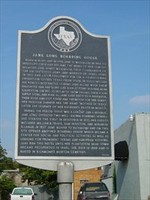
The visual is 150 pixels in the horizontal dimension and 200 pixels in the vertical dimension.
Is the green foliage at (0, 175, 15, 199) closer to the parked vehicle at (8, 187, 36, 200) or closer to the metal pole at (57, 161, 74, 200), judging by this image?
the parked vehicle at (8, 187, 36, 200)

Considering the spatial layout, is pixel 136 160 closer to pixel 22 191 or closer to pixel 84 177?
pixel 22 191

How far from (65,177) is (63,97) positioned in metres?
1.90

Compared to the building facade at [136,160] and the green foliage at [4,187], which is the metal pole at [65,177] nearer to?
the building facade at [136,160]

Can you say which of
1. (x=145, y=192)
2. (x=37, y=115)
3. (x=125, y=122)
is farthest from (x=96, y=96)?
(x=125, y=122)

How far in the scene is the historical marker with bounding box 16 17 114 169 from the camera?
9688 millimetres

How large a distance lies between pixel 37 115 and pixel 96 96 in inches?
61.1

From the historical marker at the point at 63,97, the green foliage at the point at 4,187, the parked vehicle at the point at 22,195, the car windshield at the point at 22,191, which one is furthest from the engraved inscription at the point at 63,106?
the green foliage at the point at 4,187

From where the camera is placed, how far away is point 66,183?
985 cm

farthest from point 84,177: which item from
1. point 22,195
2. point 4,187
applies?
point 22,195

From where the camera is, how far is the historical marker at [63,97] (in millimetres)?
9688

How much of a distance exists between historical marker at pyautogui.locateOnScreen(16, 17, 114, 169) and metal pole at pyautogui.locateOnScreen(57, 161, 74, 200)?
0.47ft

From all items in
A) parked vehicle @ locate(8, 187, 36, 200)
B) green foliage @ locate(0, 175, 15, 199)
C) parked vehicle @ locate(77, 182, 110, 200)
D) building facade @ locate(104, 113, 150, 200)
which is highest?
building facade @ locate(104, 113, 150, 200)

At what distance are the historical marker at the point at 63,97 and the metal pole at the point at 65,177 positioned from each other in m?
0.14

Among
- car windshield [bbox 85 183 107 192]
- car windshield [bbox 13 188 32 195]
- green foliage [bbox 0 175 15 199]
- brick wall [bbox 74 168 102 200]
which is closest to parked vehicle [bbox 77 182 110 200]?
car windshield [bbox 85 183 107 192]
